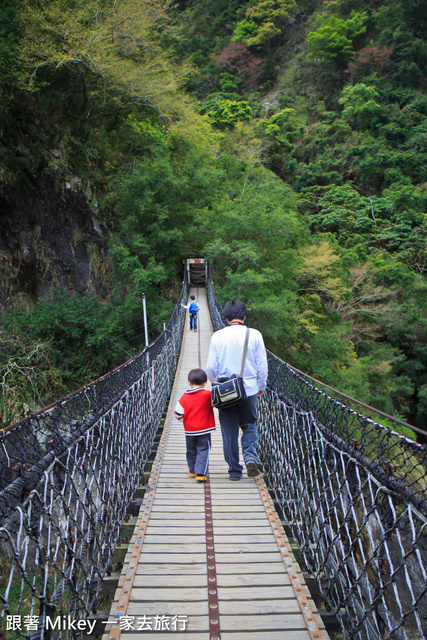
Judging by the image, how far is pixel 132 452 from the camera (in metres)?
3.07

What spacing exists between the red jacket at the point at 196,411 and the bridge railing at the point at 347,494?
58cm

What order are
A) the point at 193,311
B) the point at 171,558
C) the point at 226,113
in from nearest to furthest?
the point at 171,558 → the point at 193,311 → the point at 226,113

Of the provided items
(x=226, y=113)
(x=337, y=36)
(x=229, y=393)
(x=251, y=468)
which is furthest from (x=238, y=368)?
(x=337, y=36)

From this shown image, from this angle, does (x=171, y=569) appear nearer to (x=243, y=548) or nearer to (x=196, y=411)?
(x=243, y=548)

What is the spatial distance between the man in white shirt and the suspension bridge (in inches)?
10.0

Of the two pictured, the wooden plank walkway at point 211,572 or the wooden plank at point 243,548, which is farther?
the wooden plank at point 243,548

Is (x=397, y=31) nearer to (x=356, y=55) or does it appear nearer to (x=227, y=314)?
(x=356, y=55)

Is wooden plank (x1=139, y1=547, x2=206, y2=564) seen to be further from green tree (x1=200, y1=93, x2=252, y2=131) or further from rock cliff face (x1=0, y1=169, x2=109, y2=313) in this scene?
green tree (x1=200, y1=93, x2=252, y2=131)

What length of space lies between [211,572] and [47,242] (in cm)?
1371

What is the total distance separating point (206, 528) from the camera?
2.34 m

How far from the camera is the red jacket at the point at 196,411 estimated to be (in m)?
2.79

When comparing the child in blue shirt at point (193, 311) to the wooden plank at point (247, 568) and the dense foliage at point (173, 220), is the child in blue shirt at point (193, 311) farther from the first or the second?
the wooden plank at point (247, 568)

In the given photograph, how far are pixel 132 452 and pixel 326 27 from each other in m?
29.7

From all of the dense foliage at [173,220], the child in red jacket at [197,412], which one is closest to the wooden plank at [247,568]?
the child in red jacket at [197,412]
